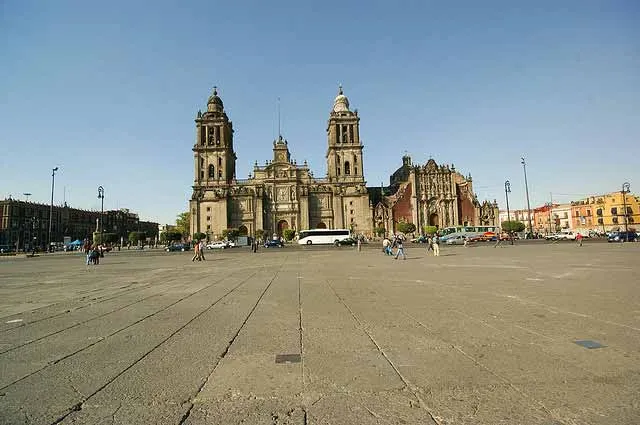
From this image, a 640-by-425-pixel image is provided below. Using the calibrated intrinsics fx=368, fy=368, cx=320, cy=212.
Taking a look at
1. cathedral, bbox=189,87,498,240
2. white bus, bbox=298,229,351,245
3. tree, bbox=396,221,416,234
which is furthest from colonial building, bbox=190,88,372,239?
white bus, bbox=298,229,351,245

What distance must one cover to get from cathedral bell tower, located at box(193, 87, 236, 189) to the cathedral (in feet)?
0.63

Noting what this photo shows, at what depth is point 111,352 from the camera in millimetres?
4340

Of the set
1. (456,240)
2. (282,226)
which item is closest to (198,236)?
(282,226)

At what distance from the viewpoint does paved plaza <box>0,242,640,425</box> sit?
9.12 ft

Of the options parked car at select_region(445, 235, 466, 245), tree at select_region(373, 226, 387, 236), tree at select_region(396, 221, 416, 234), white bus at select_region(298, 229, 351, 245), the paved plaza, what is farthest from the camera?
tree at select_region(373, 226, 387, 236)

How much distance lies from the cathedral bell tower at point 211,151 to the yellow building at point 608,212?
7798 centimetres

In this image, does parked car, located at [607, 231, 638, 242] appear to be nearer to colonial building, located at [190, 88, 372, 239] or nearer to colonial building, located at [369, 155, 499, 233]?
colonial building, located at [369, 155, 499, 233]

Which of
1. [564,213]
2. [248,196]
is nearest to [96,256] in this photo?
[248,196]

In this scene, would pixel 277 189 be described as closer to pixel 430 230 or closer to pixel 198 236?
pixel 198 236

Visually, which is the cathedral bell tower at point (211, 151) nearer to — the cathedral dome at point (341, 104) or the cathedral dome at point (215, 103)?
the cathedral dome at point (215, 103)

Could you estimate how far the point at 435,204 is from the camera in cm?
7212

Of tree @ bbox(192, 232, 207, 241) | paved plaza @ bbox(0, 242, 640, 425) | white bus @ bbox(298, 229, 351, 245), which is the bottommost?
paved plaza @ bbox(0, 242, 640, 425)

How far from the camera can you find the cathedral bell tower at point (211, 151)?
242 feet

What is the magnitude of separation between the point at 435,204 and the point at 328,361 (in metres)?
72.0
